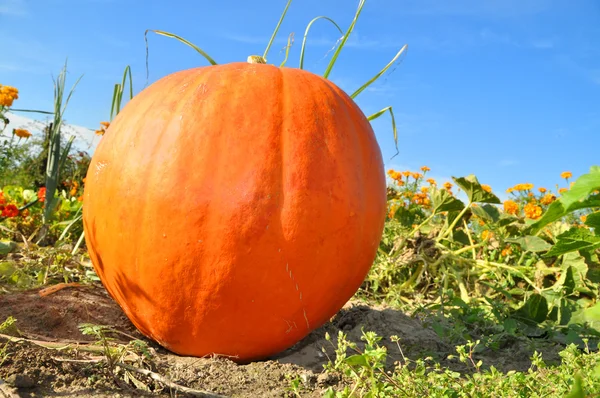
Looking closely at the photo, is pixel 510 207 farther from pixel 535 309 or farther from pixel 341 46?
pixel 341 46

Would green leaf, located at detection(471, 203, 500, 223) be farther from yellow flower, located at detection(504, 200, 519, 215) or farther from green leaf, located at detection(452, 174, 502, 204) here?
yellow flower, located at detection(504, 200, 519, 215)

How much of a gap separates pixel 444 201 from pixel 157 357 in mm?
2526

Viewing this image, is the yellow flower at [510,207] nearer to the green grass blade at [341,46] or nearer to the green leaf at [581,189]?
the green grass blade at [341,46]

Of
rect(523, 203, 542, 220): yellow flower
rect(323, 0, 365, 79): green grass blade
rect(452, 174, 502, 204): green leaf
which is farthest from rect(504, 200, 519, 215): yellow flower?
rect(323, 0, 365, 79): green grass blade

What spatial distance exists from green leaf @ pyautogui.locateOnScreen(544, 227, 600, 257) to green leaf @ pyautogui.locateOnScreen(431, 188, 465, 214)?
1863 mm

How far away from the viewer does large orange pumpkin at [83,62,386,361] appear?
83.2 inches

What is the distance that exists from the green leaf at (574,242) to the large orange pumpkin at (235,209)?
71 centimetres

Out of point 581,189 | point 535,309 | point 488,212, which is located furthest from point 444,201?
point 581,189

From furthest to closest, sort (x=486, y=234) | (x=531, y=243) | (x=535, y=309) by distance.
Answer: (x=486, y=234)
(x=531, y=243)
(x=535, y=309)

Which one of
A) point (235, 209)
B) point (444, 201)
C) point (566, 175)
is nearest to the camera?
point (235, 209)

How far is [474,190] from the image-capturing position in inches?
160

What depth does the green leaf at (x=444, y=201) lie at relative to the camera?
13.8ft

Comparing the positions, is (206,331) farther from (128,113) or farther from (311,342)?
(128,113)

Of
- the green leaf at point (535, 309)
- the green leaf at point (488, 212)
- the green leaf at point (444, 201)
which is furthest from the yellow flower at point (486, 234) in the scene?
the green leaf at point (535, 309)
